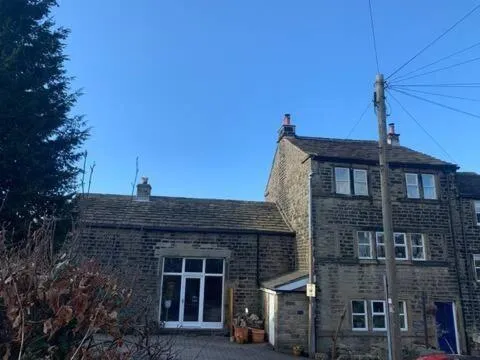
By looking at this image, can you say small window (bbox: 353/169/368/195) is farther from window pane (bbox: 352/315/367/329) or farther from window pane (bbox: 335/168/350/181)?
window pane (bbox: 352/315/367/329)

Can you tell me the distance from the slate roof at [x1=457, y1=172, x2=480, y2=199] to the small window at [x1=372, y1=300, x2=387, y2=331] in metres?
6.80

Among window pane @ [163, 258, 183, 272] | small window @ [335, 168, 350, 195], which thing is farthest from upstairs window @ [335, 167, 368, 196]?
window pane @ [163, 258, 183, 272]

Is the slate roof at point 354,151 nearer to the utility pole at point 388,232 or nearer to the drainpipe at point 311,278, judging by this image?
the drainpipe at point 311,278

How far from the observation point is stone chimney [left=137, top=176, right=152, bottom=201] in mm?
21062

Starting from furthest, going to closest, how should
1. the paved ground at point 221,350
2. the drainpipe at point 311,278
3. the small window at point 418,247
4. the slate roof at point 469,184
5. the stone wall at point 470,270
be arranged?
the slate roof at point 469,184 < the small window at point 418,247 < the stone wall at point 470,270 < the drainpipe at point 311,278 < the paved ground at point 221,350

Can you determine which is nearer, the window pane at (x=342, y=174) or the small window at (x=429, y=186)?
the window pane at (x=342, y=174)

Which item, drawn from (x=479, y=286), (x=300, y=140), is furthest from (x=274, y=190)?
(x=479, y=286)

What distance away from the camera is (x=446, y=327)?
1697cm

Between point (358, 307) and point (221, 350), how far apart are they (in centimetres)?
615

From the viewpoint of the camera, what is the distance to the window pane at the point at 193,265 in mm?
18453

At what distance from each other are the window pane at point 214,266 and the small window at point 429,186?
10.1m

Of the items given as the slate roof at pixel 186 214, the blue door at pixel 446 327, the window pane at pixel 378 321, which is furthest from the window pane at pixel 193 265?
the blue door at pixel 446 327

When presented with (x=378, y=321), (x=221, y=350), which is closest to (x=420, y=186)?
(x=378, y=321)

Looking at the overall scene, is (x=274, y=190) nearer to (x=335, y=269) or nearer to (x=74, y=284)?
(x=335, y=269)
